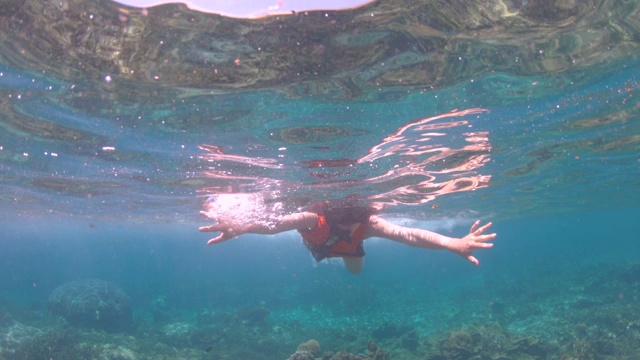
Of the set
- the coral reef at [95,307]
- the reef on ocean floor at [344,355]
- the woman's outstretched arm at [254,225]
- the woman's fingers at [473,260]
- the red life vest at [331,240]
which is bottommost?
the coral reef at [95,307]

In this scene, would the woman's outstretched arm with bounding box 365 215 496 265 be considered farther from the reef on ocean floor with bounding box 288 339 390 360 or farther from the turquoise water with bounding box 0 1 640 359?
the reef on ocean floor with bounding box 288 339 390 360

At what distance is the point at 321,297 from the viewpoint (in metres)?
40.7

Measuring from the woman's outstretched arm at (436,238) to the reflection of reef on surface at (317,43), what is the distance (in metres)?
3.59

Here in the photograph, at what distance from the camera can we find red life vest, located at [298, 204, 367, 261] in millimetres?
10633

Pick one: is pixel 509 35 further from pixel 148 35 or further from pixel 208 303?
pixel 208 303

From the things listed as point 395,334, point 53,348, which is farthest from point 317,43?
point 395,334

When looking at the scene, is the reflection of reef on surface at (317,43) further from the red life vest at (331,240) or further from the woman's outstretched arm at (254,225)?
the red life vest at (331,240)

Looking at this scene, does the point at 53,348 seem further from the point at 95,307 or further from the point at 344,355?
the point at 344,355

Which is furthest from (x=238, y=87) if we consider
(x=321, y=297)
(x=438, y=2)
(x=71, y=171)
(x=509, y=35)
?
(x=321, y=297)

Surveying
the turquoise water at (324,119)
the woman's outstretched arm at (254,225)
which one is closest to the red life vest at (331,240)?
the woman's outstretched arm at (254,225)

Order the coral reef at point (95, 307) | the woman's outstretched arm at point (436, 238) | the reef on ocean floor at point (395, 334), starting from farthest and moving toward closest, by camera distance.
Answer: the coral reef at point (95, 307), the reef on ocean floor at point (395, 334), the woman's outstretched arm at point (436, 238)

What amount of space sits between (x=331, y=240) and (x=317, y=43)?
17.5ft

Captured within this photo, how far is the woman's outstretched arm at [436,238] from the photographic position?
707 centimetres

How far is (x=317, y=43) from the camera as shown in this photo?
766 centimetres
